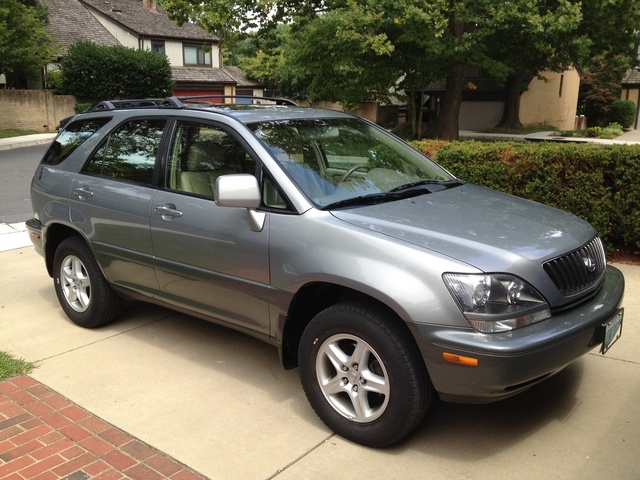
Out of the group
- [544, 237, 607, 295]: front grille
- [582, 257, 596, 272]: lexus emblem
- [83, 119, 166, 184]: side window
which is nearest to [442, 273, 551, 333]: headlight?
[544, 237, 607, 295]: front grille

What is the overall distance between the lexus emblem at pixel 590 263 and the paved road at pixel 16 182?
29.1 feet

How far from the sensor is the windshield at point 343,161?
3.83 m

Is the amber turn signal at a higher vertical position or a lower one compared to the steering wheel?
lower

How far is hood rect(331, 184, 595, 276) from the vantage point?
312cm

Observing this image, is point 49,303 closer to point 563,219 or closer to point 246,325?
point 246,325

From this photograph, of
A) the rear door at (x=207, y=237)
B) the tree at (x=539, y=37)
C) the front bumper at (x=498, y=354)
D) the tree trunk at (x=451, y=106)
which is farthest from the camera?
the tree trunk at (x=451, y=106)

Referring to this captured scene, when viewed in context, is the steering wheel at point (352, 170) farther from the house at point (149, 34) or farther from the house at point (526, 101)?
the house at point (149, 34)

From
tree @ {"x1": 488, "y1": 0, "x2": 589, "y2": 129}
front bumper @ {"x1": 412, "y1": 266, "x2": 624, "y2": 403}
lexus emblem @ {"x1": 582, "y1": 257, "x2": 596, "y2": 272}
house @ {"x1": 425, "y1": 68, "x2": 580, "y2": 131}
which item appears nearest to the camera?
front bumper @ {"x1": 412, "y1": 266, "x2": 624, "y2": 403}

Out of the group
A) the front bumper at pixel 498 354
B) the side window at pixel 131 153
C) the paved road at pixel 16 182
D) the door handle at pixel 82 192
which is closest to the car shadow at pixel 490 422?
the front bumper at pixel 498 354

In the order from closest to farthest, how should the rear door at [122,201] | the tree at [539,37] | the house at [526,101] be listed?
the rear door at [122,201] < the tree at [539,37] < the house at [526,101]

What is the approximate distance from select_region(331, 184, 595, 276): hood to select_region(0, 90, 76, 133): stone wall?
31588mm

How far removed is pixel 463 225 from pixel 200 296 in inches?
71.2

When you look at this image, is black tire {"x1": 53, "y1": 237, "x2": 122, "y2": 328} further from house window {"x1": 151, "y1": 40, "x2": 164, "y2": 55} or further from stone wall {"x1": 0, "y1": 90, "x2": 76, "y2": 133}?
house window {"x1": 151, "y1": 40, "x2": 164, "y2": 55}

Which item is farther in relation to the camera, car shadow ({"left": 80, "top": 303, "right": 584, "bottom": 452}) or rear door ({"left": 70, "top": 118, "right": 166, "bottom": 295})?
rear door ({"left": 70, "top": 118, "right": 166, "bottom": 295})
